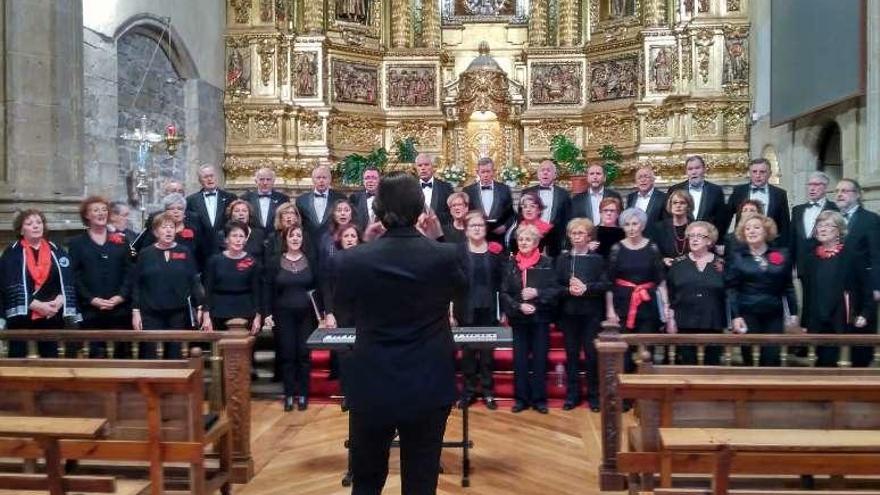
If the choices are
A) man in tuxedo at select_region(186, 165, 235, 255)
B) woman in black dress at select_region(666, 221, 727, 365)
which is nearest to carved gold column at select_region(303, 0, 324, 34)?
man in tuxedo at select_region(186, 165, 235, 255)

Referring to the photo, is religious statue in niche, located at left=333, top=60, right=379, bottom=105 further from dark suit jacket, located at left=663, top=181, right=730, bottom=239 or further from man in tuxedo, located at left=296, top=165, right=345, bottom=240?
dark suit jacket, located at left=663, top=181, right=730, bottom=239

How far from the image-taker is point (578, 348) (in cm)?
621

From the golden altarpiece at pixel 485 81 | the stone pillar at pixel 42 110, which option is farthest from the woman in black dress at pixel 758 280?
the golden altarpiece at pixel 485 81

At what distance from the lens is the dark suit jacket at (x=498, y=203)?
23.8 ft

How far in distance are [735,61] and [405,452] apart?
9926mm

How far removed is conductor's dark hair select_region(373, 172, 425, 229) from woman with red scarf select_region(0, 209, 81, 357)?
3.46 metres

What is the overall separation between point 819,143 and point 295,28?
7.12m

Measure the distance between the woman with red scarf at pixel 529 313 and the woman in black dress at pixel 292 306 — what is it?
1.42 meters

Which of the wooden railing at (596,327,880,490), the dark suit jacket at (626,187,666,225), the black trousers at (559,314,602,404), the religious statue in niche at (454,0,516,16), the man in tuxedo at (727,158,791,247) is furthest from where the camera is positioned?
the religious statue in niche at (454,0,516,16)

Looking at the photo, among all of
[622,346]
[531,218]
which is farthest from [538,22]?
[622,346]

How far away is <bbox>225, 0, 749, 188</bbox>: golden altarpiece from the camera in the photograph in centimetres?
1156

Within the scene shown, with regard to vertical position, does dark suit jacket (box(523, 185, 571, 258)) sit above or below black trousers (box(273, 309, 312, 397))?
above

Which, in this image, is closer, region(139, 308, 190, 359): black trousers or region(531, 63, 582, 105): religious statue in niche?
region(139, 308, 190, 359): black trousers

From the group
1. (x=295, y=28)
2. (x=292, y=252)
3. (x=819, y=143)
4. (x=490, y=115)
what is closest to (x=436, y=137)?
(x=490, y=115)
